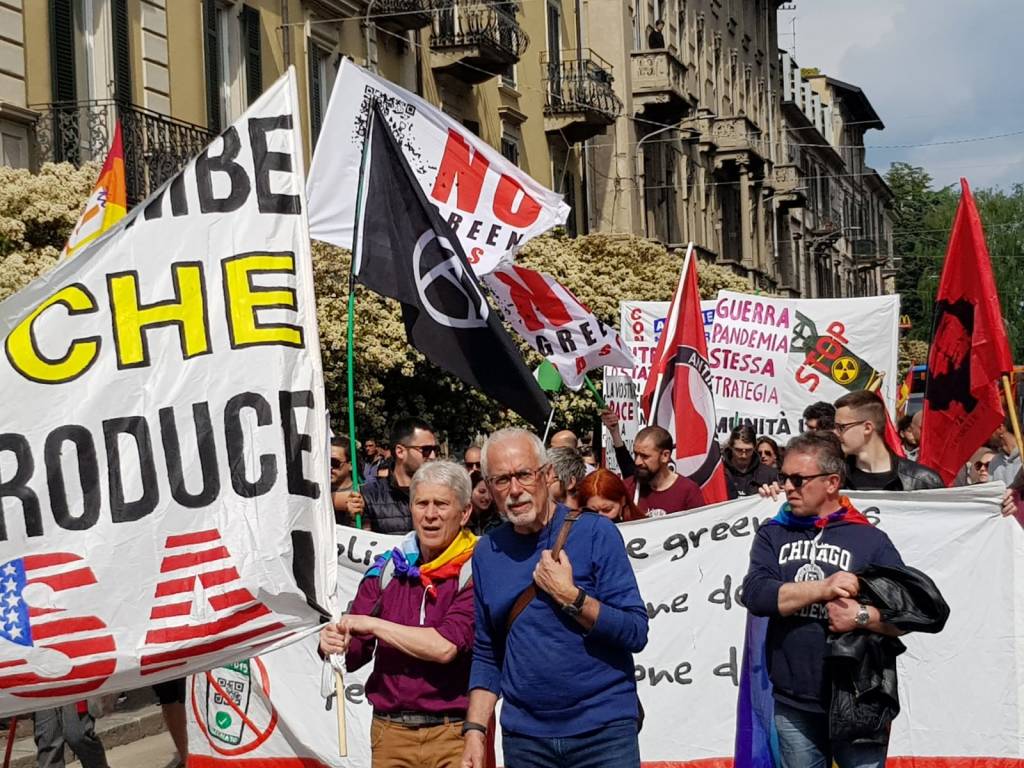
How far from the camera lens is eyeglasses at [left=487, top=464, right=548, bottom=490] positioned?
5.11 m

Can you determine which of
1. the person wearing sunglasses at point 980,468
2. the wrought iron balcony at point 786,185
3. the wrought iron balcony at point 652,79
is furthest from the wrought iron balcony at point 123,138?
the wrought iron balcony at point 786,185

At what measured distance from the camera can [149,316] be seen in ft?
17.3

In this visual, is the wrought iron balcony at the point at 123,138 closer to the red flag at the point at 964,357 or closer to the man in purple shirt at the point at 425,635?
the red flag at the point at 964,357

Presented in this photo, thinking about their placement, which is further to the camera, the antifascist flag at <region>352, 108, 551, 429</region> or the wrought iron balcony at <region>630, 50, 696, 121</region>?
the wrought iron balcony at <region>630, 50, 696, 121</region>

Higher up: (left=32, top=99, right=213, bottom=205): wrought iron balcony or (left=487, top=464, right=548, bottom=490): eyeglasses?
(left=32, top=99, right=213, bottom=205): wrought iron balcony

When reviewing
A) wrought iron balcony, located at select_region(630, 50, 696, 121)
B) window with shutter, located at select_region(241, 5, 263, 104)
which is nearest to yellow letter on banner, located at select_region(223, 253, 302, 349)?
window with shutter, located at select_region(241, 5, 263, 104)

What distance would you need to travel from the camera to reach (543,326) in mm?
10445

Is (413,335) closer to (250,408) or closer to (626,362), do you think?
(250,408)

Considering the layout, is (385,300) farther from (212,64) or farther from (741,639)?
(741,639)

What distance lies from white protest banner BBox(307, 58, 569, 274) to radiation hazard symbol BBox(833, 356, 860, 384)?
5673 millimetres

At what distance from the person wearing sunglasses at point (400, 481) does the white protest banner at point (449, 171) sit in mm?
1740

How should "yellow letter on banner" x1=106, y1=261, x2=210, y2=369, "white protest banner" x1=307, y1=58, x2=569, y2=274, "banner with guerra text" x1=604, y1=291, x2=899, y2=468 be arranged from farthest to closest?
"banner with guerra text" x1=604, y1=291, x2=899, y2=468, "white protest banner" x1=307, y1=58, x2=569, y2=274, "yellow letter on banner" x1=106, y1=261, x2=210, y2=369

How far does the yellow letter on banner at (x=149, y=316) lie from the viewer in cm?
525

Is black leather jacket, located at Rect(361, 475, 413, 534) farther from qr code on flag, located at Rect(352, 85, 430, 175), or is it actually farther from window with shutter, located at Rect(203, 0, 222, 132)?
window with shutter, located at Rect(203, 0, 222, 132)
